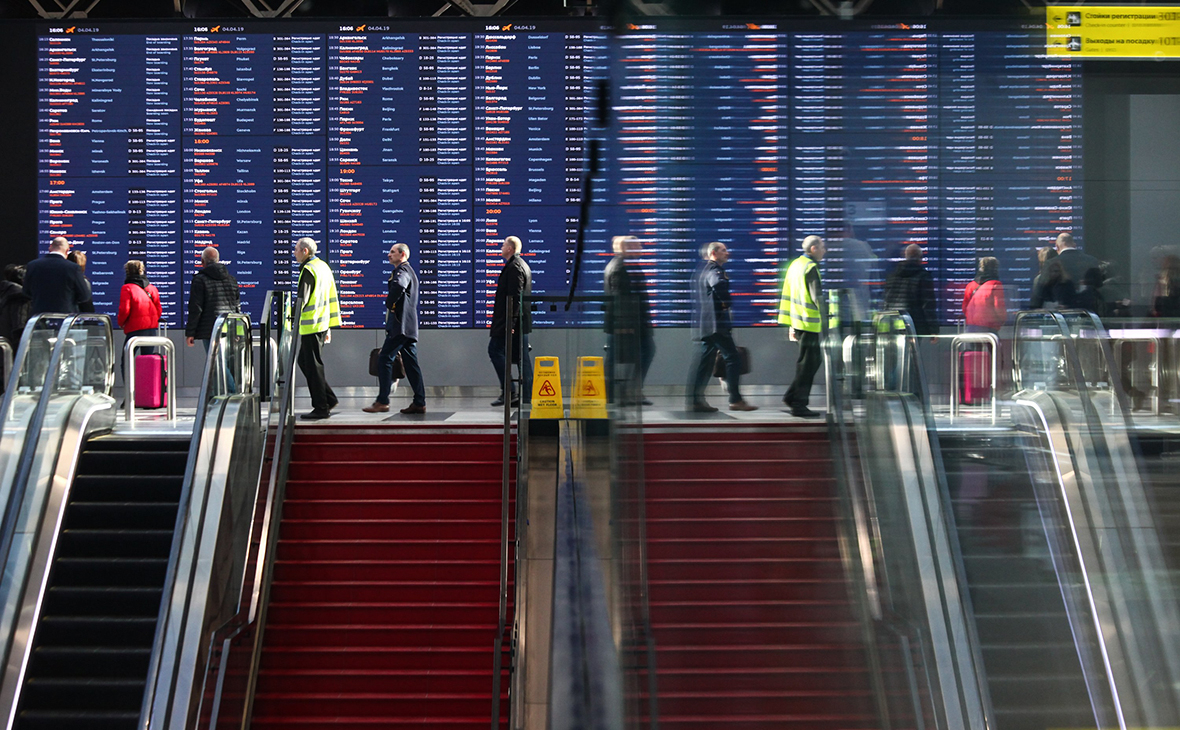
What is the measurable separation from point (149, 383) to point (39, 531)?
365 cm

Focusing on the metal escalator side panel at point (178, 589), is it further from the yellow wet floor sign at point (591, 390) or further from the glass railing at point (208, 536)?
the yellow wet floor sign at point (591, 390)

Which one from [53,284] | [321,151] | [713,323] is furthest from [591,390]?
[321,151]

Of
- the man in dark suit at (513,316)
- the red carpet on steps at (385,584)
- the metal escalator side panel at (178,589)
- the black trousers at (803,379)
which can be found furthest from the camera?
the man in dark suit at (513,316)

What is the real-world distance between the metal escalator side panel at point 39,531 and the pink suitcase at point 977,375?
505cm

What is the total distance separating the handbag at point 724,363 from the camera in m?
1.21

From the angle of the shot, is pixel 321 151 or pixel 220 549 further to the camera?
pixel 321 151

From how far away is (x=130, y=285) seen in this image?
26.9 ft

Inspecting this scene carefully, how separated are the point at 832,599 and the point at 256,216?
944 centimetres

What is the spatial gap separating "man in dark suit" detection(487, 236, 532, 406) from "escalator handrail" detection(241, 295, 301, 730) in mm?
1599

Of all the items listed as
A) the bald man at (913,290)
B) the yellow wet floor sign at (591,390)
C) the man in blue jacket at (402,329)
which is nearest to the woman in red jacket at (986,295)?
the bald man at (913,290)

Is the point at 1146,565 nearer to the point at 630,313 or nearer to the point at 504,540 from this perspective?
the point at 630,313

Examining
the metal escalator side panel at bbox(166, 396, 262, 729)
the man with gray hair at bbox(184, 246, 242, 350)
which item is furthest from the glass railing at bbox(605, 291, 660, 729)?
the man with gray hair at bbox(184, 246, 242, 350)

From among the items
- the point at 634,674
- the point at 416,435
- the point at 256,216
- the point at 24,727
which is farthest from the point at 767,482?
the point at 256,216

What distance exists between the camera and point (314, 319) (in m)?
7.02
